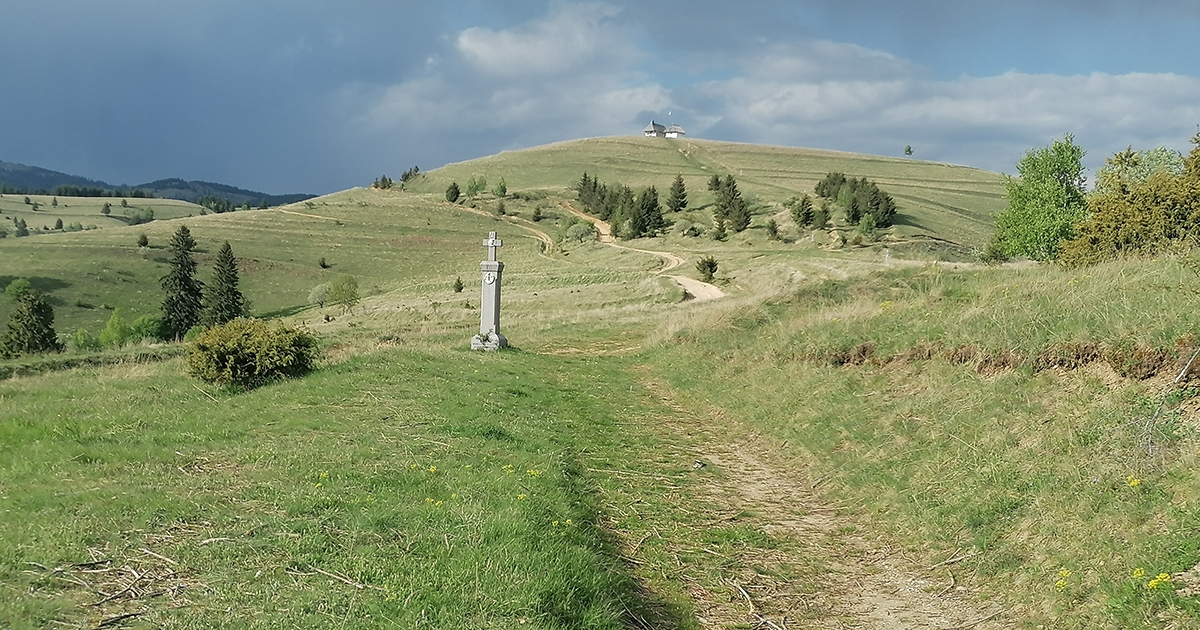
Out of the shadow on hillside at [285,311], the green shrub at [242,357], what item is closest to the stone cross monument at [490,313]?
the green shrub at [242,357]

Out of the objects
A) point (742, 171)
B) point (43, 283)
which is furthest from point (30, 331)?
point (742, 171)

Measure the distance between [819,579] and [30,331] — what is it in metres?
51.8

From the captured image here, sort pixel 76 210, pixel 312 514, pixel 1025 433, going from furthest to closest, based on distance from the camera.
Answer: pixel 76 210
pixel 1025 433
pixel 312 514

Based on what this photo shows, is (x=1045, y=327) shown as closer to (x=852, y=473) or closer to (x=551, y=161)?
(x=852, y=473)

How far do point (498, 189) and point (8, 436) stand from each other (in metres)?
107

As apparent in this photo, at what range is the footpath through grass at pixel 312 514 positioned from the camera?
4.39m

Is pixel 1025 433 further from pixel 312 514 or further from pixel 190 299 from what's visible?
pixel 190 299

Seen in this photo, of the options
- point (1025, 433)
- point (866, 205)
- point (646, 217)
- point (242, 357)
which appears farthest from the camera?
point (646, 217)

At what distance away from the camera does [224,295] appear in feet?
188

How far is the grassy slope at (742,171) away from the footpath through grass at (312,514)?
7936 centimetres

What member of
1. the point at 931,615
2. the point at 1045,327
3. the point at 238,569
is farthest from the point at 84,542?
the point at 1045,327

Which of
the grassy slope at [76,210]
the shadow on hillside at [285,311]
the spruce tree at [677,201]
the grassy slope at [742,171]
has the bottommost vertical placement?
the shadow on hillside at [285,311]

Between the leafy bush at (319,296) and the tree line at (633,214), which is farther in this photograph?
the tree line at (633,214)

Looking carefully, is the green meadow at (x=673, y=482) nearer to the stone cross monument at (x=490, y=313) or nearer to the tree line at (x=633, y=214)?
the stone cross monument at (x=490, y=313)
